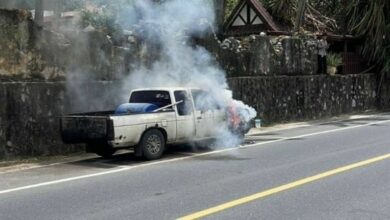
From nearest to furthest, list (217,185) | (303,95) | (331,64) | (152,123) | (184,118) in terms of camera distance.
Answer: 1. (217,185)
2. (152,123)
3. (184,118)
4. (303,95)
5. (331,64)

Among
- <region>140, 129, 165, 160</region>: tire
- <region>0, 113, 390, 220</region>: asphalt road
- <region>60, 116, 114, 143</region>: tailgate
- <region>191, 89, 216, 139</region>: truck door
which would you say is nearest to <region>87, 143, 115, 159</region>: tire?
<region>0, 113, 390, 220</region>: asphalt road

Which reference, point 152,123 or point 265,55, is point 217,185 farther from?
point 265,55

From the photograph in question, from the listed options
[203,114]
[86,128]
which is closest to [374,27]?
[203,114]

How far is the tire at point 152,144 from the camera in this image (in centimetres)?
1155

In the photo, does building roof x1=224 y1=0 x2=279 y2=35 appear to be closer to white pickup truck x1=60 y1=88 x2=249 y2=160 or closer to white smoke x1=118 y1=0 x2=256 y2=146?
white smoke x1=118 y1=0 x2=256 y2=146

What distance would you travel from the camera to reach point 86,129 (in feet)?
37.4

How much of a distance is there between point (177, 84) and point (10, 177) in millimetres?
6202

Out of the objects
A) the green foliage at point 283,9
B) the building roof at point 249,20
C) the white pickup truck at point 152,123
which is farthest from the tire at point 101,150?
the green foliage at point 283,9

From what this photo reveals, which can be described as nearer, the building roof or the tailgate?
the tailgate

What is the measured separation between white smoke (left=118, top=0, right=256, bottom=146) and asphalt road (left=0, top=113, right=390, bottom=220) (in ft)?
9.16

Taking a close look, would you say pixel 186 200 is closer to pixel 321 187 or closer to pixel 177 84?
pixel 321 187

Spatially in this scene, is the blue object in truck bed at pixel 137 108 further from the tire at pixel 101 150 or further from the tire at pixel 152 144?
the tire at pixel 101 150

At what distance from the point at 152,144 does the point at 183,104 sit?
1.38 m

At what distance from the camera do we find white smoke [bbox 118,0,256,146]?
609 inches
